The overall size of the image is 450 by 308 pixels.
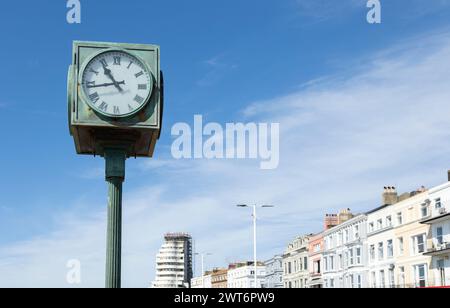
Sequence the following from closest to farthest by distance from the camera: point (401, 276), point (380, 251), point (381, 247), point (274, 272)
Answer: point (401, 276)
point (381, 247)
point (380, 251)
point (274, 272)

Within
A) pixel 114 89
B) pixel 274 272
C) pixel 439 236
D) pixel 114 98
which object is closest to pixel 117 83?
pixel 114 89

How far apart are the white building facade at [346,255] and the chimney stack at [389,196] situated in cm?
307

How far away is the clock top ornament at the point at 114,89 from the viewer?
1012 centimetres

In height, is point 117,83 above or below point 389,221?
below

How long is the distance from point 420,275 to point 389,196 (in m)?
10.8

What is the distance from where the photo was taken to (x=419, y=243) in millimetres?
58938

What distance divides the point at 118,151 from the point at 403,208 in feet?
176

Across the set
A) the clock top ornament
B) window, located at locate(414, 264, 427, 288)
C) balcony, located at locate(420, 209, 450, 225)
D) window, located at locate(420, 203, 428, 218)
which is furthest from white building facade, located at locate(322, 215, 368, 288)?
the clock top ornament

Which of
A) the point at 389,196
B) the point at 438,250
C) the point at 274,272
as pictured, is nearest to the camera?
the point at 438,250

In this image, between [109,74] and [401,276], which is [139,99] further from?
[401,276]

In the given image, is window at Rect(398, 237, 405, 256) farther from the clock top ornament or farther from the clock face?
the clock face

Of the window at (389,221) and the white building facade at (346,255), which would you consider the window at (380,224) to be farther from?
the white building facade at (346,255)

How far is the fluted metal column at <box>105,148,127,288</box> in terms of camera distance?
10055mm
